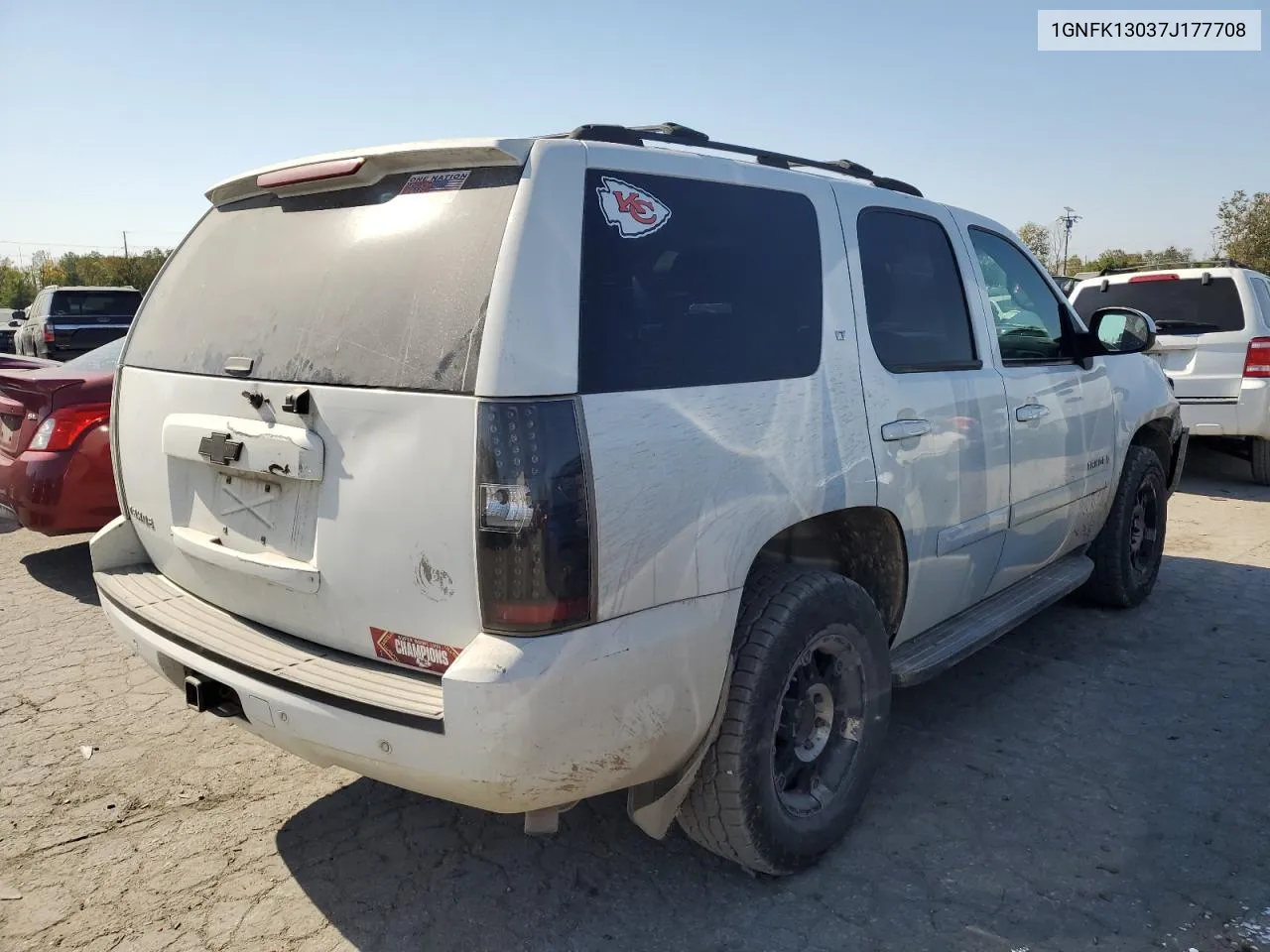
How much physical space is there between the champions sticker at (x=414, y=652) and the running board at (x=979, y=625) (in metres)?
1.65

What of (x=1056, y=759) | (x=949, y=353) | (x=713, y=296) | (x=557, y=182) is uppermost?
(x=557, y=182)

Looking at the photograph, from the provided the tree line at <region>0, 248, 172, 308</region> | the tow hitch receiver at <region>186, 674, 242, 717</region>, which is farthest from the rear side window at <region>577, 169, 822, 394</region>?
the tree line at <region>0, 248, 172, 308</region>

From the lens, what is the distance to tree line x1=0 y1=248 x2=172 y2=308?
209 feet

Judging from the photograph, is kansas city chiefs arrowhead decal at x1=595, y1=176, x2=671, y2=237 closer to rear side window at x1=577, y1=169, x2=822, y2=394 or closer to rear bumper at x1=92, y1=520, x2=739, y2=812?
rear side window at x1=577, y1=169, x2=822, y2=394

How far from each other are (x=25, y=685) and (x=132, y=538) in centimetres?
167

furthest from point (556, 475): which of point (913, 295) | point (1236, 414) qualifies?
point (1236, 414)

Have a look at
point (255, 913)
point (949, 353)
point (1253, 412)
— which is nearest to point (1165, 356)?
point (1253, 412)

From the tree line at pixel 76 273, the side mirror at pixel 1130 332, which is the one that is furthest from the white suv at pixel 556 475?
the tree line at pixel 76 273

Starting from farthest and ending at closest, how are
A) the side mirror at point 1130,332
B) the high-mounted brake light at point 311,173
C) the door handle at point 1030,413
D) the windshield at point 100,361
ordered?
the windshield at point 100,361
the side mirror at point 1130,332
the door handle at point 1030,413
the high-mounted brake light at point 311,173

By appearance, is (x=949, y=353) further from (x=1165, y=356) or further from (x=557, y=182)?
(x=1165, y=356)

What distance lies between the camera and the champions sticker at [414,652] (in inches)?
87.9

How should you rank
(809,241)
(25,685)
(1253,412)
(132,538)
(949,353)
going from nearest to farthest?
(809,241) < (132,538) < (949,353) < (25,685) < (1253,412)

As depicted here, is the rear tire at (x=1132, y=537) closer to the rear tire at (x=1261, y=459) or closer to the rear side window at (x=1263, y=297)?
the rear side window at (x=1263, y=297)

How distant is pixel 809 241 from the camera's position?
2998 millimetres
